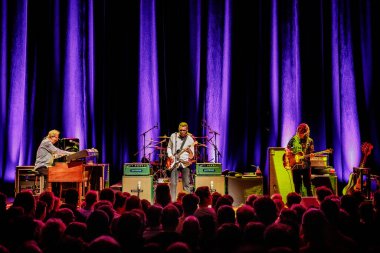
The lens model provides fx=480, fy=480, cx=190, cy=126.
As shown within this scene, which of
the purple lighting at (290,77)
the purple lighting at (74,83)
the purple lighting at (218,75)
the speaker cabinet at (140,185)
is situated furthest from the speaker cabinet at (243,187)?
the purple lighting at (74,83)

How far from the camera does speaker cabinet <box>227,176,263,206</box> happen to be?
9711mm

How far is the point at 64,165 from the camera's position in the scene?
907 centimetres

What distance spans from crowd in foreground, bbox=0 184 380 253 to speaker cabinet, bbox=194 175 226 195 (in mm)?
4234

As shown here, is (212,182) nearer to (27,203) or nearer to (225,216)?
(27,203)

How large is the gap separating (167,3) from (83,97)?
3152 mm

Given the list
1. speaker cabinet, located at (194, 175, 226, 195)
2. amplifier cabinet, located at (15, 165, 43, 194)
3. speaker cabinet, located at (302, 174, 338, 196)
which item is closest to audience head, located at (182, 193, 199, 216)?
speaker cabinet, located at (194, 175, 226, 195)

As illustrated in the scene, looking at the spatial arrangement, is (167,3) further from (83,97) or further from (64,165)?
(64,165)

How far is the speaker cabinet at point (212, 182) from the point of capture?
9742mm

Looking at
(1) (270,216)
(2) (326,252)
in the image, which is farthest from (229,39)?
(2) (326,252)

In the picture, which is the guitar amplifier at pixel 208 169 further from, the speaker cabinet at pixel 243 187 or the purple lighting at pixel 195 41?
the purple lighting at pixel 195 41

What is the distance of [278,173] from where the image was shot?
10031mm

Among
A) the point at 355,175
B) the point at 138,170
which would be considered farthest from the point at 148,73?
the point at 355,175

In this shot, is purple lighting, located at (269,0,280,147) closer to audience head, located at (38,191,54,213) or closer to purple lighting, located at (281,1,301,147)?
purple lighting, located at (281,1,301,147)

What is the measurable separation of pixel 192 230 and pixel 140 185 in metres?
6.16
